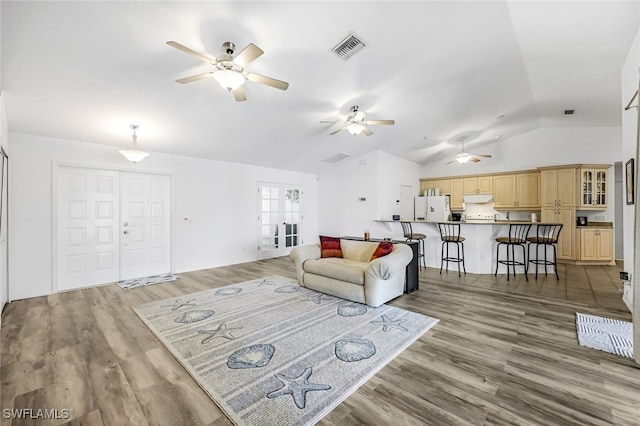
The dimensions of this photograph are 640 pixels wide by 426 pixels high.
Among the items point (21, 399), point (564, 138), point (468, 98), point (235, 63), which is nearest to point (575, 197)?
point (564, 138)

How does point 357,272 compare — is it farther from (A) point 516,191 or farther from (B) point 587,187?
(B) point 587,187

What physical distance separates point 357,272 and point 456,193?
6101mm

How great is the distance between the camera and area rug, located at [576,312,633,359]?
8.25 ft

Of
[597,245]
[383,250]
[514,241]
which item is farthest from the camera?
[597,245]

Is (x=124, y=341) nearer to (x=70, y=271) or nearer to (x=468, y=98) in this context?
(x=70, y=271)

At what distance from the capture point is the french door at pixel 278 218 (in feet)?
23.4

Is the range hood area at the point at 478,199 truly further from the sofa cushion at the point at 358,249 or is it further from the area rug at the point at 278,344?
the area rug at the point at 278,344

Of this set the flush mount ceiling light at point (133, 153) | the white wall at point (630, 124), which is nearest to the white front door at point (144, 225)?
the flush mount ceiling light at point (133, 153)

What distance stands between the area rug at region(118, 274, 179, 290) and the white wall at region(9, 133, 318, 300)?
409 mm

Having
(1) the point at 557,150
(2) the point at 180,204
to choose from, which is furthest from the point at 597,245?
(2) the point at 180,204

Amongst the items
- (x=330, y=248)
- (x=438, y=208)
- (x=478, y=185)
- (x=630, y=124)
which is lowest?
(x=330, y=248)

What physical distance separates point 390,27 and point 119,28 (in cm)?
271

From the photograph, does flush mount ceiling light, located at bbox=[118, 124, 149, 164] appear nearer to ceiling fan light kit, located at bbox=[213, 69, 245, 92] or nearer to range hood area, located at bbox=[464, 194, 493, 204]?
ceiling fan light kit, located at bbox=[213, 69, 245, 92]

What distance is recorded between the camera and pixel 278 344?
263 centimetres
